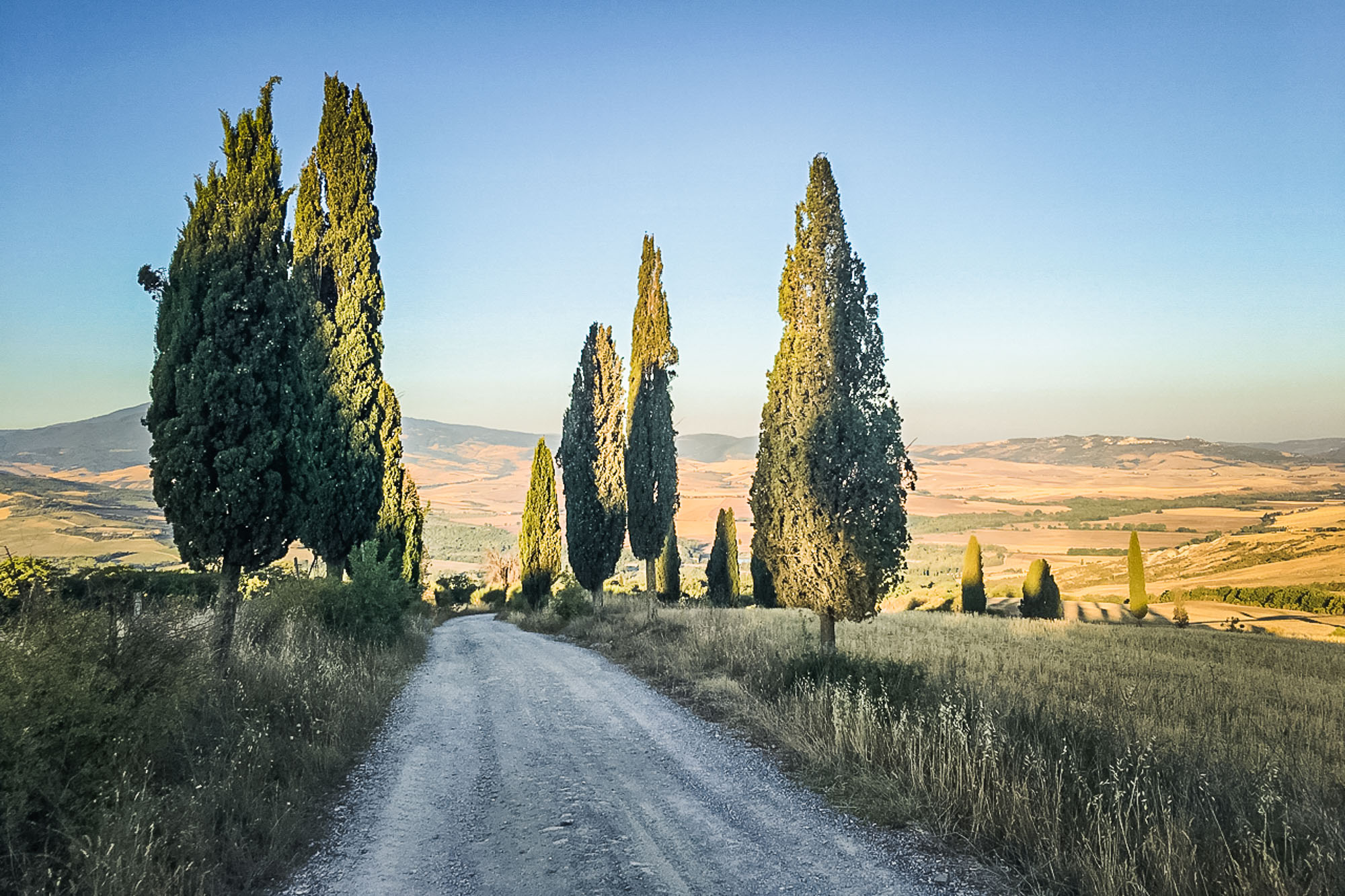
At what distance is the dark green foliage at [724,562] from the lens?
34094mm

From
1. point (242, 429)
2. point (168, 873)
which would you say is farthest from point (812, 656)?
point (242, 429)

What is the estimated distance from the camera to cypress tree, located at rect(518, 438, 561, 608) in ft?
98.0

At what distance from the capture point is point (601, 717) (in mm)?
8812

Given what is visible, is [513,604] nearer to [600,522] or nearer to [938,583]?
[600,522]

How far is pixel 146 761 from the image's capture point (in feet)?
16.2

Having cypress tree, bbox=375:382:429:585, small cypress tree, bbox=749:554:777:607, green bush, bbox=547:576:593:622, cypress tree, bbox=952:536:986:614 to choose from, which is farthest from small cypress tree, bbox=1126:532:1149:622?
cypress tree, bbox=375:382:429:585

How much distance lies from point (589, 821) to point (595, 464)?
19035 mm

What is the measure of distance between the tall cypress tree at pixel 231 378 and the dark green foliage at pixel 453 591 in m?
30.4

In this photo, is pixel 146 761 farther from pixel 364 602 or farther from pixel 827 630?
pixel 364 602

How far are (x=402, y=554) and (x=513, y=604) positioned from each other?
14.4 meters

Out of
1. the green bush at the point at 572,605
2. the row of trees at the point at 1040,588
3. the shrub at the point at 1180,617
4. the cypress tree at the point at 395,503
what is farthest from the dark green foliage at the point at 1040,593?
the cypress tree at the point at 395,503

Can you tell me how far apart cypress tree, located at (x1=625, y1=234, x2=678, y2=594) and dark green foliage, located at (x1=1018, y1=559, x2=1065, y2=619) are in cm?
1865

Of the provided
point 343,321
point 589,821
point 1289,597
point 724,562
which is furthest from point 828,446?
point 1289,597

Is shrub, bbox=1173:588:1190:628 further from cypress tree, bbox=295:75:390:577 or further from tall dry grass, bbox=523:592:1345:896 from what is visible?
cypress tree, bbox=295:75:390:577
